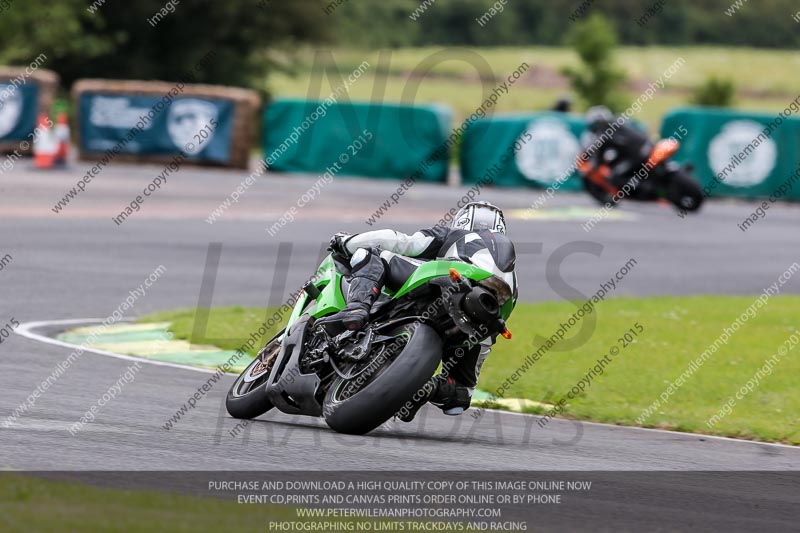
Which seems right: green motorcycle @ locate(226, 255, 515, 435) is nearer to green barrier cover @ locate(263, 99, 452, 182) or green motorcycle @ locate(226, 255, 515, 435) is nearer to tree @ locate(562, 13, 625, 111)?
green barrier cover @ locate(263, 99, 452, 182)

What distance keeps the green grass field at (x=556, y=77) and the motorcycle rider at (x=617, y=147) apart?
113ft

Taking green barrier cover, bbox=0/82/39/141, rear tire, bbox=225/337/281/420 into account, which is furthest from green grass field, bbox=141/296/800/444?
green barrier cover, bbox=0/82/39/141

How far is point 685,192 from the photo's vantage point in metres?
26.7

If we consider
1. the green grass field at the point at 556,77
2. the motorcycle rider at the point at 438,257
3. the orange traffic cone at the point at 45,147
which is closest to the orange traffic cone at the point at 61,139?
the orange traffic cone at the point at 45,147

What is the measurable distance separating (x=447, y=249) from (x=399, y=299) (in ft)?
1.38

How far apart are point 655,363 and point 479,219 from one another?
164 inches

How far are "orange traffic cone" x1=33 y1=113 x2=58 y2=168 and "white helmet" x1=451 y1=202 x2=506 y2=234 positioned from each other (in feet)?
66.2

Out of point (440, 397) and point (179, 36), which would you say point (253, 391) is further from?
point (179, 36)

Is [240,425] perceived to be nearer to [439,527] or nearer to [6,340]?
[439,527]

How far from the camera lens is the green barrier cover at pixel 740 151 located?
2944 centimetres

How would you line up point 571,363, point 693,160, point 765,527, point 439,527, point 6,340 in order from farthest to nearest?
point 693,160 < point 571,363 < point 6,340 < point 765,527 < point 439,527

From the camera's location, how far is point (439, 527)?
222 inches

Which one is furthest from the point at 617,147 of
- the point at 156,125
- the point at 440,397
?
the point at 440,397

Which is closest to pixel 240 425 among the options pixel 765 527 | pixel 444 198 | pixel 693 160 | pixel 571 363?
pixel 765 527
